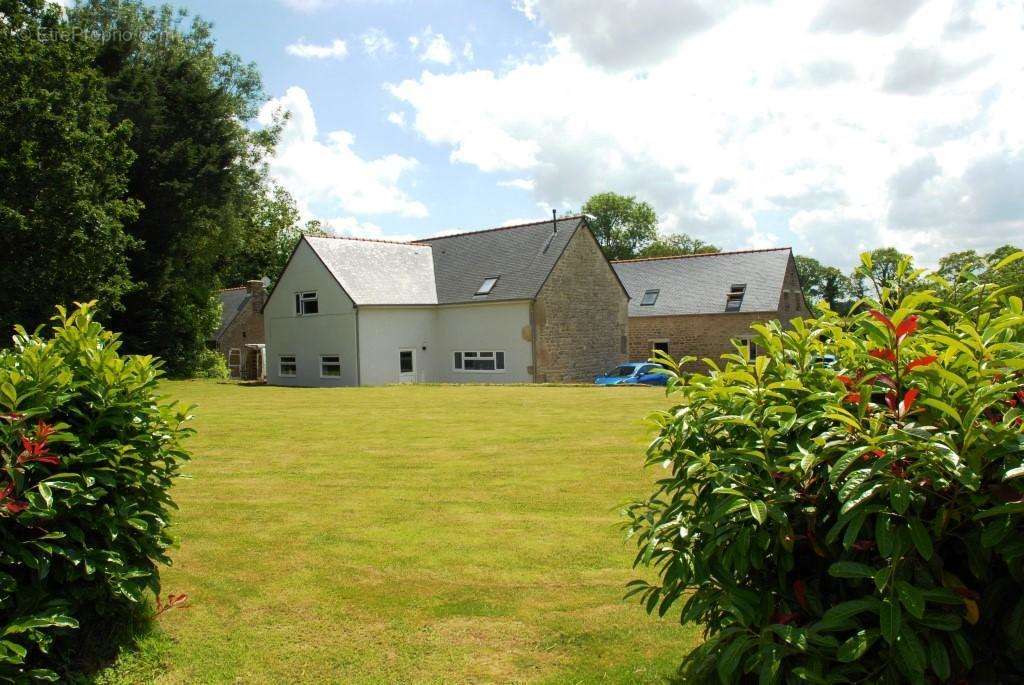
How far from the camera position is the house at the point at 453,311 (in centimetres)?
3594

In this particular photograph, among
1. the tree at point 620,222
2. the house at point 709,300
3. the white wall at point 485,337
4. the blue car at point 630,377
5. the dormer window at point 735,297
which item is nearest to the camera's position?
the blue car at point 630,377

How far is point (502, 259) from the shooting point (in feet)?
126

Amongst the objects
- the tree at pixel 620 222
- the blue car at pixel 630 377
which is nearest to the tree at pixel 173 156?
the blue car at pixel 630 377

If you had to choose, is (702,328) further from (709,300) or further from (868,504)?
(868,504)

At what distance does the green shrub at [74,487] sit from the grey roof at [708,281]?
4038 cm

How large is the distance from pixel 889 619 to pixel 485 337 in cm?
3451

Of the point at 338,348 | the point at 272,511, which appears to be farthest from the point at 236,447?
the point at 338,348

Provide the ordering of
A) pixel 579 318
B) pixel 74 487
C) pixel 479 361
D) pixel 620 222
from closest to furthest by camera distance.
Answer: pixel 74 487 < pixel 479 361 < pixel 579 318 < pixel 620 222

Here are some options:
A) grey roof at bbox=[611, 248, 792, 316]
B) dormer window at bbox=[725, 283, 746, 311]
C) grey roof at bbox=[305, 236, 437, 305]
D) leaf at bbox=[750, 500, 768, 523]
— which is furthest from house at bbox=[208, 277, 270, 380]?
leaf at bbox=[750, 500, 768, 523]

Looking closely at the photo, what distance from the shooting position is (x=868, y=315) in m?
3.12

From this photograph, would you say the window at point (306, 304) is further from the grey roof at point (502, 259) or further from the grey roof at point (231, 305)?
the grey roof at point (231, 305)

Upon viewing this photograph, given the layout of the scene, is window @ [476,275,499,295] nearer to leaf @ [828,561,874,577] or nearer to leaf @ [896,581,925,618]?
leaf @ [828,561,874,577]

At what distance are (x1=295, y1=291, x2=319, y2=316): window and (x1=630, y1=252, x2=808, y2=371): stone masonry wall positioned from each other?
1961 centimetres

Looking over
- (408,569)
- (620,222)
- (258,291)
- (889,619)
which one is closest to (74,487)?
(408,569)
